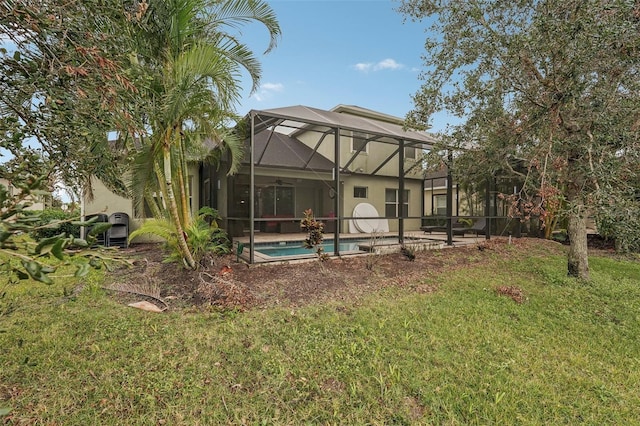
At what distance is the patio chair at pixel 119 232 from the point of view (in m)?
9.49

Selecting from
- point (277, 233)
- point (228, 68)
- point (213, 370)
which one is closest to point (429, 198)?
point (277, 233)

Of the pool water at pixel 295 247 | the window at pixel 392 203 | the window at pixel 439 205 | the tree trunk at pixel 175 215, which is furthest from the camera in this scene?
the window at pixel 439 205

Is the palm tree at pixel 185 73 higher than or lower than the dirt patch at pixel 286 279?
higher

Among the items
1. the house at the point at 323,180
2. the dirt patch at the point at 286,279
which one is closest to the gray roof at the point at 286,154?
the house at the point at 323,180

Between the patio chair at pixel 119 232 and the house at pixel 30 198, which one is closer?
the house at pixel 30 198

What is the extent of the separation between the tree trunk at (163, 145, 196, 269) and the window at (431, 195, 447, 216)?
44.5 feet

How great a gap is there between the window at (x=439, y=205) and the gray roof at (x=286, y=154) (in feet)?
22.4

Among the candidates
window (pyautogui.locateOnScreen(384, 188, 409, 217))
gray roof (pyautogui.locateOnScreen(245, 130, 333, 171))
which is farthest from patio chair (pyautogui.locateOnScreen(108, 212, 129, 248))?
window (pyautogui.locateOnScreen(384, 188, 409, 217))

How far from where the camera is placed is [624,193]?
13.6 ft

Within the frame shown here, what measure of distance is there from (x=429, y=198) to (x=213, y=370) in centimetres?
1638

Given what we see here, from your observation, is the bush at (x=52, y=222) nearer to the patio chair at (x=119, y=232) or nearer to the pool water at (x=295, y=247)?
the patio chair at (x=119, y=232)

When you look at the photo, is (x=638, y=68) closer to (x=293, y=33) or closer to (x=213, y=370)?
(x=293, y=33)

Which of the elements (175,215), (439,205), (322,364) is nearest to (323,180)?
(439,205)

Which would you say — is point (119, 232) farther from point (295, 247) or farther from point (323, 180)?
point (323, 180)
